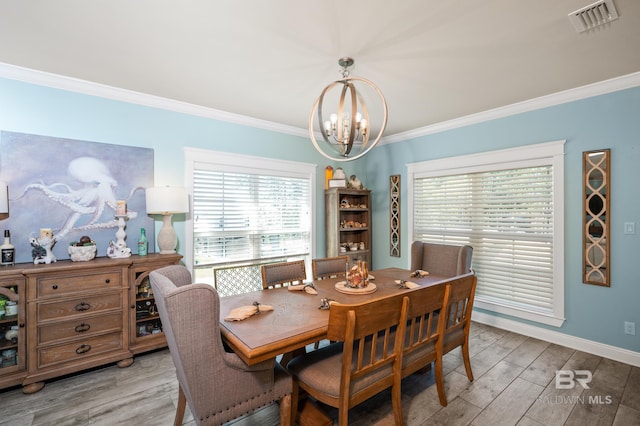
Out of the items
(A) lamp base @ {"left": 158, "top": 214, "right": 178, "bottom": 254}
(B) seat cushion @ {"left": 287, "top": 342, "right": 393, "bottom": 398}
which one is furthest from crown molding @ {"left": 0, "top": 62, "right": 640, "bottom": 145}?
(B) seat cushion @ {"left": 287, "top": 342, "right": 393, "bottom": 398}

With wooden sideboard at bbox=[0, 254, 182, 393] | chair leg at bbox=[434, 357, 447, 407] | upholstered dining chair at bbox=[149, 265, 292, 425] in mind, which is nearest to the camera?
upholstered dining chair at bbox=[149, 265, 292, 425]

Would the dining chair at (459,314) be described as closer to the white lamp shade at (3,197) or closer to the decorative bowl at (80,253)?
the decorative bowl at (80,253)

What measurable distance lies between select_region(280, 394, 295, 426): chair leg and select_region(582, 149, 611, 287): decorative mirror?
3.20 m

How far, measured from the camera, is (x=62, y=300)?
2467mm

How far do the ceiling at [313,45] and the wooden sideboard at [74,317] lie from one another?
1703 mm

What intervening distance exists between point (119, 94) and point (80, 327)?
7.26 ft

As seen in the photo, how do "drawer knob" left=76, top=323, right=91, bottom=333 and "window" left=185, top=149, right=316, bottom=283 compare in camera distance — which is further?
"window" left=185, top=149, right=316, bottom=283

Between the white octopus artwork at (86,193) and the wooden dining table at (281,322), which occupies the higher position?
the white octopus artwork at (86,193)

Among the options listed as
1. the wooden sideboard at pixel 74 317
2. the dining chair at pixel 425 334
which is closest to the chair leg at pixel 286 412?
the dining chair at pixel 425 334

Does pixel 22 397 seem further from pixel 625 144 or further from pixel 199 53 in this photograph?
pixel 625 144

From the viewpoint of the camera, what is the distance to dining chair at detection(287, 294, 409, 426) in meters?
1.52

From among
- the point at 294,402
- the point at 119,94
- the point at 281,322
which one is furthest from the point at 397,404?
the point at 119,94

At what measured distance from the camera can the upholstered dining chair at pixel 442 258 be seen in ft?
10.5

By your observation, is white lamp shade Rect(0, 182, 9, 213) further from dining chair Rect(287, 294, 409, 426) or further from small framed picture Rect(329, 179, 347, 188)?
small framed picture Rect(329, 179, 347, 188)
